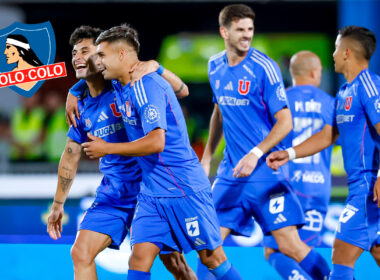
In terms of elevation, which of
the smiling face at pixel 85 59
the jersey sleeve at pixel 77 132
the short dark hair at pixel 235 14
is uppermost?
the short dark hair at pixel 235 14

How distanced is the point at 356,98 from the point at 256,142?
716 mm

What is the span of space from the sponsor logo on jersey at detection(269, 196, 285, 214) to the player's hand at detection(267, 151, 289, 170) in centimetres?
30

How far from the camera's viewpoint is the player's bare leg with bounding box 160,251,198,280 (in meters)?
4.36

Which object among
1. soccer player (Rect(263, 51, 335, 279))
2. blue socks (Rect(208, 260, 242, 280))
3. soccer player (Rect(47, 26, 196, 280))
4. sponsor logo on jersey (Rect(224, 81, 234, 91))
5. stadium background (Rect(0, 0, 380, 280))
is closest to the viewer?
Result: blue socks (Rect(208, 260, 242, 280))

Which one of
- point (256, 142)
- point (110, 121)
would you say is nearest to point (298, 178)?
point (256, 142)

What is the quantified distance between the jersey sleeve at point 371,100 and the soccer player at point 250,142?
1.59ft

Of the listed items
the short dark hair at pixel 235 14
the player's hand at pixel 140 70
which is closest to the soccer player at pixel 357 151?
the short dark hair at pixel 235 14

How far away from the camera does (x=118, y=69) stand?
387 cm

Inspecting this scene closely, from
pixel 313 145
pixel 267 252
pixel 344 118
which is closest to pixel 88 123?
pixel 313 145

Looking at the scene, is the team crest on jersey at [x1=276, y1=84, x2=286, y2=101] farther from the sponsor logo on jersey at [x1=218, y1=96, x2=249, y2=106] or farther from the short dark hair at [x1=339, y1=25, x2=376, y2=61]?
the short dark hair at [x1=339, y1=25, x2=376, y2=61]

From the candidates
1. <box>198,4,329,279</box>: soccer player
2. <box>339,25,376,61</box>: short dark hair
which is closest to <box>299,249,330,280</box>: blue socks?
<box>198,4,329,279</box>: soccer player

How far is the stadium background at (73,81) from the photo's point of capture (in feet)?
17.7

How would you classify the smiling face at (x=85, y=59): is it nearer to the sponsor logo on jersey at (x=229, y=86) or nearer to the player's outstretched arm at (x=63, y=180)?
the player's outstretched arm at (x=63, y=180)

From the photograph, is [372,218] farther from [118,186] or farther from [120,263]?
[120,263]
